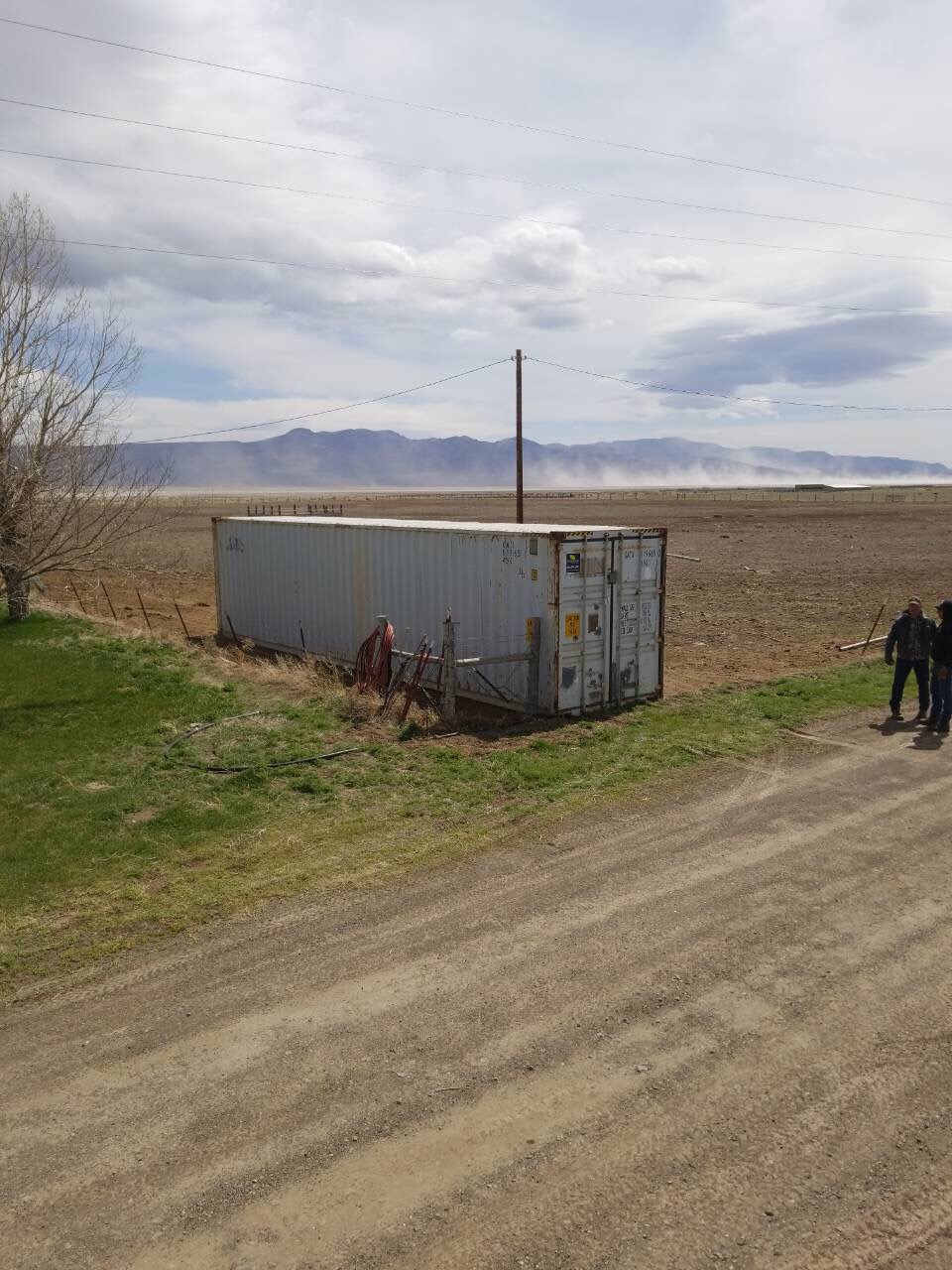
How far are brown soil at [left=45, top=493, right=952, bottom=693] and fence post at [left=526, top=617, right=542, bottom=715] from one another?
3214 millimetres

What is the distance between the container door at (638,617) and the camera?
14422mm

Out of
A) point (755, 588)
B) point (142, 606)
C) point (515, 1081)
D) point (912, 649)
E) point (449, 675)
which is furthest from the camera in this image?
point (755, 588)

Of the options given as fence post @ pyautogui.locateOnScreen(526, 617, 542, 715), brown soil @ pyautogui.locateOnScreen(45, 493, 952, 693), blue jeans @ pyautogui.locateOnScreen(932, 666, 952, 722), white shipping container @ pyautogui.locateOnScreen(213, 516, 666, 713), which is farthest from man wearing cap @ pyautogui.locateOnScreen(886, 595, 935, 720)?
fence post @ pyautogui.locateOnScreen(526, 617, 542, 715)

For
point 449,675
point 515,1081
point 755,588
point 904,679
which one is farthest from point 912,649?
point 755,588

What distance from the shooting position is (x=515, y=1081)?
538 cm

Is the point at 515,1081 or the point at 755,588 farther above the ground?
the point at 755,588

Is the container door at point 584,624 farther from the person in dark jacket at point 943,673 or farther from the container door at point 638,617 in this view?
the person in dark jacket at point 943,673

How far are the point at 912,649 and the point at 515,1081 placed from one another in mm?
10376

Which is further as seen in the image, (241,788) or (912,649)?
(912,649)

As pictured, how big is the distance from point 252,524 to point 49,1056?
52.1 ft

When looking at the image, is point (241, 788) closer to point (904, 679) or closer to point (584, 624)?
point (584, 624)

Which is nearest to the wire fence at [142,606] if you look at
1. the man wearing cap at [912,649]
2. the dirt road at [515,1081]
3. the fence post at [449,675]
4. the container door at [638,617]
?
the fence post at [449,675]

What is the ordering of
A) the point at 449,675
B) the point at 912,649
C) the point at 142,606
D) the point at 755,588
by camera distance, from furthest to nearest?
1. the point at 755,588
2. the point at 142,606
3. the point at 912,649
4. the point at 449,675

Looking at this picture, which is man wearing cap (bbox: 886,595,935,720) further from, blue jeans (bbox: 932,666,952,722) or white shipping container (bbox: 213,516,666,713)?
white shipping container (bbox: 213,516,666,713)
